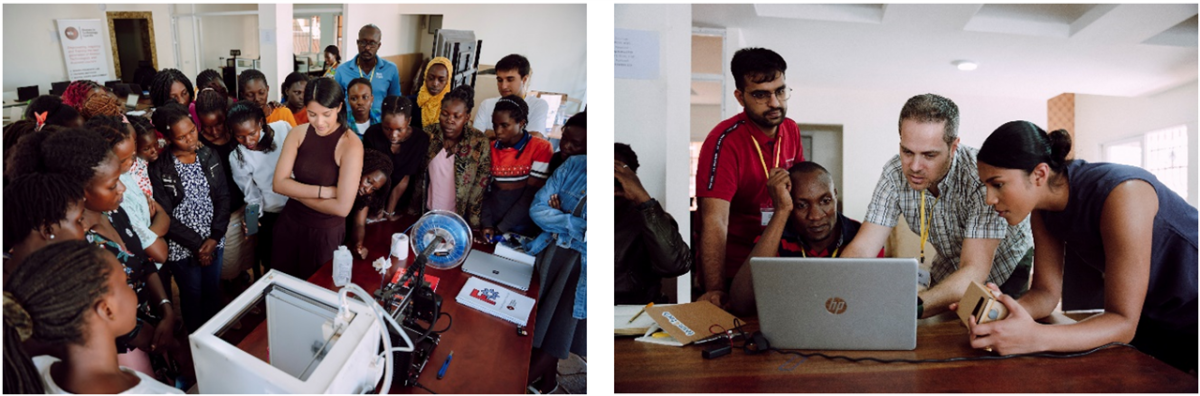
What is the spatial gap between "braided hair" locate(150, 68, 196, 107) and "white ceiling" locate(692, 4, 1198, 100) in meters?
1.73

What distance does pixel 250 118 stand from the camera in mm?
2160

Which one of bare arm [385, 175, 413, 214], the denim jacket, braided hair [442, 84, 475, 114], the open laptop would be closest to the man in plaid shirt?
the open laptop

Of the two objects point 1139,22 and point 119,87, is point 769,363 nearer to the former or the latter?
point 1139,22

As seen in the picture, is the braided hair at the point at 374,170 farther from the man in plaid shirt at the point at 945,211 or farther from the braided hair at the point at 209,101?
the man in plaid shirt at the point at 945,211

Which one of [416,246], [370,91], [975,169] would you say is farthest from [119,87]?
[975,169]

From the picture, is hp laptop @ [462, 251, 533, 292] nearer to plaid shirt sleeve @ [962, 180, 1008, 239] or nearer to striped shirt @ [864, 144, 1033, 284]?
striped shirt @ [864, 144, 1033, 284]

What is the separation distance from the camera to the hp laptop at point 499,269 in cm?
250

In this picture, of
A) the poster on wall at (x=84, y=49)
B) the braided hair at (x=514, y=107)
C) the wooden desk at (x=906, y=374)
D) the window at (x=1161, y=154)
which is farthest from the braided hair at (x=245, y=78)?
the window at (x=1161, y=154)

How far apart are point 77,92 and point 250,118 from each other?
0.45 m

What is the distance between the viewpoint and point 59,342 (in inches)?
61.2

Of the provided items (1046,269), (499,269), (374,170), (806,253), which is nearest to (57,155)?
(374,170)

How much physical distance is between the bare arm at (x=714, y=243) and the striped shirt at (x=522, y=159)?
65 centimetres

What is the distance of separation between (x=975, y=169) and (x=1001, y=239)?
0.27m

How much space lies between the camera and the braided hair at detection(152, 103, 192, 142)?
1902 mm
